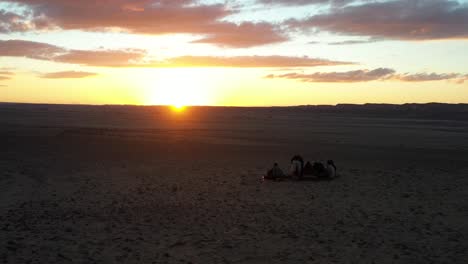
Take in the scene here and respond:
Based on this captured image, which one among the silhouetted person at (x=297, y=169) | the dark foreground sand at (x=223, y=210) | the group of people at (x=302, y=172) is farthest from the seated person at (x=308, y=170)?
the dark foreground sand at (x=223, y=210)

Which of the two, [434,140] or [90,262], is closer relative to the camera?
[90,262]

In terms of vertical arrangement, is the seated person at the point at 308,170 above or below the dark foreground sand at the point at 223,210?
above

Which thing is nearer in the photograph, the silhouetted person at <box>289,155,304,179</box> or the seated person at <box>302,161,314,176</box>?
the silhouetted person at <box>289,155,304,179</box>

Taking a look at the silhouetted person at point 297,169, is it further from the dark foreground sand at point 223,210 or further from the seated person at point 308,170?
the dark foreground sand at point 223,210

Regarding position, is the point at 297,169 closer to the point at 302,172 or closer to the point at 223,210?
the point at 302,172

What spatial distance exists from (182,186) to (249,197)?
2.87 m

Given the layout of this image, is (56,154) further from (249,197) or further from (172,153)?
(249,197)

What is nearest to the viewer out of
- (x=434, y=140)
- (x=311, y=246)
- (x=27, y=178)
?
(x=311, y=246)

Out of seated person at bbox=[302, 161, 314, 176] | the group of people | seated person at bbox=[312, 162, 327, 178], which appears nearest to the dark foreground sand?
the group of people

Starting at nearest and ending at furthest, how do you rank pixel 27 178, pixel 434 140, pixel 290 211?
1. pixel 290 211
2. pixel 27 178
3. pixel 434 140

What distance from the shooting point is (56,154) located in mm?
26766

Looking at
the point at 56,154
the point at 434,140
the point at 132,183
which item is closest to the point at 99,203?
the point at 132,183

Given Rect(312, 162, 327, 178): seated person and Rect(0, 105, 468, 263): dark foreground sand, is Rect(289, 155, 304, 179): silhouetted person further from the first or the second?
Rect(0, 105, 468, 263): dark foreground sand

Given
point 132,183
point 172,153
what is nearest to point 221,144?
point 172,153
